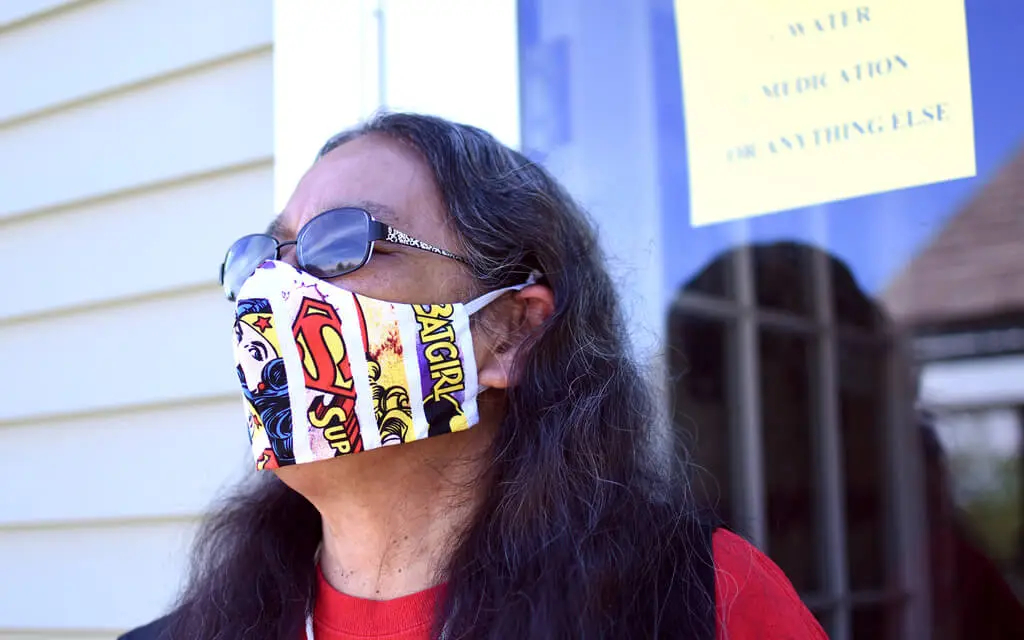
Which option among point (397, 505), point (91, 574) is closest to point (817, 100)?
point (397, 505)

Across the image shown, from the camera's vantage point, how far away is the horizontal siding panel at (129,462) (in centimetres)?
228

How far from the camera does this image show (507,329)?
5.39 ft

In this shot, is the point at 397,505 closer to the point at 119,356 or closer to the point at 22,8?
the point at 119,356

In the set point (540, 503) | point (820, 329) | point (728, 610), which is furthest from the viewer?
point (820, 329)

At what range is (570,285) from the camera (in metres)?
1.66

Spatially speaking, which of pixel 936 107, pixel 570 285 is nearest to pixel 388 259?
pixel 570 285

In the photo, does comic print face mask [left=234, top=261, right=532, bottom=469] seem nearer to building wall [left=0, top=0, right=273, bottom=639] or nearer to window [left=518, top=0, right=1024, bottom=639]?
window [left=518, top=0, right=1024, bottom=639]

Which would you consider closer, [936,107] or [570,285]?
[936,107]

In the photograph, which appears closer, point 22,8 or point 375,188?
point 375,188

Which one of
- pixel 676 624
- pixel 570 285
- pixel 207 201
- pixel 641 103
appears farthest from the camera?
pixel 207 201

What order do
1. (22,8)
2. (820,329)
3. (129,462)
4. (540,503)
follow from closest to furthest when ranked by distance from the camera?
(540,503) < (820,329) < (129,462) < (22,8)

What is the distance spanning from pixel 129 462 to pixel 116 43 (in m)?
1.08

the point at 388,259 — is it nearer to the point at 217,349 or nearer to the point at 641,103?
the point at 641,103

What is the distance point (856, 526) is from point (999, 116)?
3.82ft
